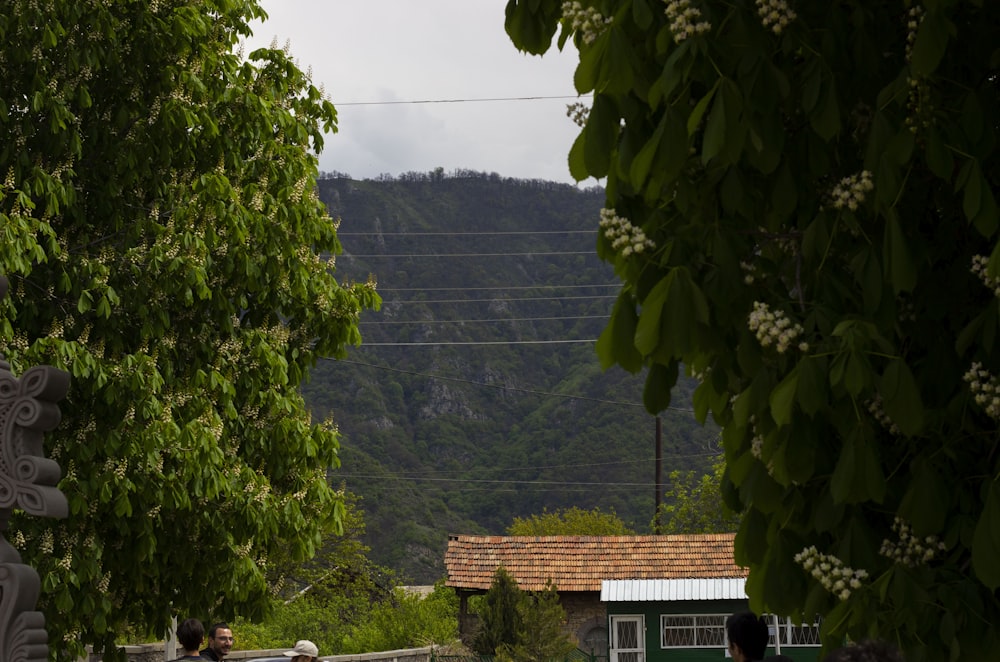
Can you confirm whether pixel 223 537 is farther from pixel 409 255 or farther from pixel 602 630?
pixel 409 255

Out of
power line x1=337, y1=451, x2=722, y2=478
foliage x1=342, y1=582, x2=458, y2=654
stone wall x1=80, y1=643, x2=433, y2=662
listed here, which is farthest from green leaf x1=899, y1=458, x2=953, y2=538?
power line x1=337, y1=451, x2=722, y2=478

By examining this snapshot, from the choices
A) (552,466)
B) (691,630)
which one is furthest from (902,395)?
(552,466)

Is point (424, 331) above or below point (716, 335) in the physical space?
above

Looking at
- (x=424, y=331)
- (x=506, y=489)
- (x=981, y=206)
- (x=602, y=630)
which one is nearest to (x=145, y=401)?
(x=981, y=206)

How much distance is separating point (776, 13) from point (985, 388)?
126 cm

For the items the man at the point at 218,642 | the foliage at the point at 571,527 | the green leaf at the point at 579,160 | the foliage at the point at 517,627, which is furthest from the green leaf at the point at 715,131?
the foliage at the point at 571,527

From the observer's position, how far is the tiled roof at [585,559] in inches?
1479

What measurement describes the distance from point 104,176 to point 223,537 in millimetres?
4368

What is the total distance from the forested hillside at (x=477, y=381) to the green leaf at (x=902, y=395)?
2672 inches

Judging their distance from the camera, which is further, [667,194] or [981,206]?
[667,194]

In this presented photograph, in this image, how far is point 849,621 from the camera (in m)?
3.91

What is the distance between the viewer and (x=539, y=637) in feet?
108

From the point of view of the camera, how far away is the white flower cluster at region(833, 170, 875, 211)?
12.3 feet

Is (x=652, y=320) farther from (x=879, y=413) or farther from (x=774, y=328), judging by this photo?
(x=879, y=413)
